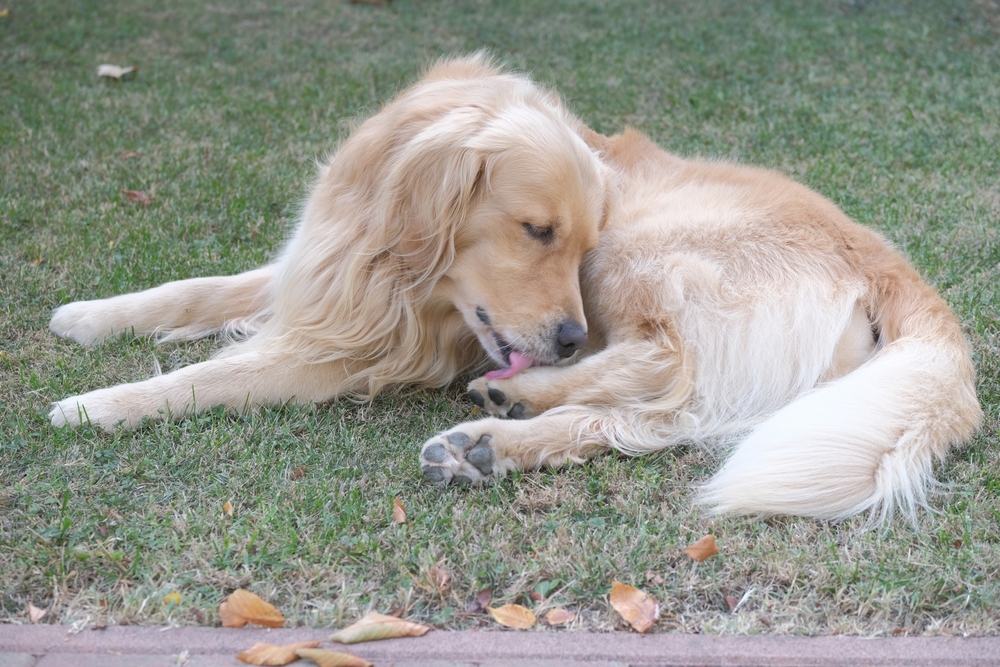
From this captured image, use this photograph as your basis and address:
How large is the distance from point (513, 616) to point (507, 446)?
0.69m

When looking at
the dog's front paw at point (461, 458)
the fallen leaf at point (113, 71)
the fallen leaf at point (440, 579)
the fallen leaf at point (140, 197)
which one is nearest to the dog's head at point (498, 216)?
the dog's front paw at point (461, 458)

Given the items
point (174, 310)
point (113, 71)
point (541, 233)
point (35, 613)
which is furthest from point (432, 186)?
point (113, 71)

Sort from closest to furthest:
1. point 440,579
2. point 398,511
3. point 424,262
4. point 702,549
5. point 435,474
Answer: point 440,579, point 702,549, point 398,511, point 435,474, point 424,262

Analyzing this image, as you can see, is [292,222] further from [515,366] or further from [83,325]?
[515,366]

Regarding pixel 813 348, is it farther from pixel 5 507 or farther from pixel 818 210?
pixel 5 507

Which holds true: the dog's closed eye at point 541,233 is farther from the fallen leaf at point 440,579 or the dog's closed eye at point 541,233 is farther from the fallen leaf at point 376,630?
the fallen leaf at point 376,630

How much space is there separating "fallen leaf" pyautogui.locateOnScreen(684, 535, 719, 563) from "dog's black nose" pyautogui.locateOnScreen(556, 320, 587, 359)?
814 mm

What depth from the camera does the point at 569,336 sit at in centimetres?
286

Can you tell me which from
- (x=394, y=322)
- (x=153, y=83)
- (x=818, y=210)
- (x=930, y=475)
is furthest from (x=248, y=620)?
(x=153, y=83)

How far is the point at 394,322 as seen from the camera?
3045mm

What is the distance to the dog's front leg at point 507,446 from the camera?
258cm

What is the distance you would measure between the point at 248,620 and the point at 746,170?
253 centimetres

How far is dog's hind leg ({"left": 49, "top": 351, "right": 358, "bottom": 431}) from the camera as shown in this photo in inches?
110

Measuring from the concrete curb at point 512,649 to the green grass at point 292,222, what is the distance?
54 millimetres
